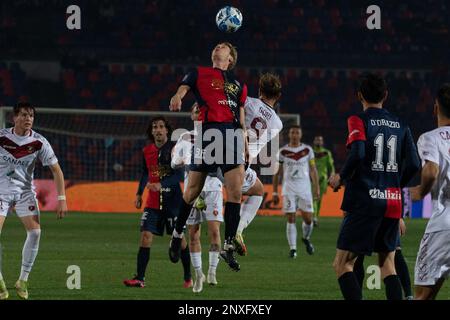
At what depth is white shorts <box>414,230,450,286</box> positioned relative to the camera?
7.27 meters

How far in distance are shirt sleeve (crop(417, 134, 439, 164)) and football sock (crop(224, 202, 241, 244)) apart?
10.3 feet

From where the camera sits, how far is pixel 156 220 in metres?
11.9

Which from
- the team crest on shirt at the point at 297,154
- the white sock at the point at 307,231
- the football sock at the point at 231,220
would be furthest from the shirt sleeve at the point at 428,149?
the team crest on shirt at the point at 297,154

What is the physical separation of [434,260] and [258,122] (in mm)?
3588

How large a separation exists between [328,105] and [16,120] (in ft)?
89.8

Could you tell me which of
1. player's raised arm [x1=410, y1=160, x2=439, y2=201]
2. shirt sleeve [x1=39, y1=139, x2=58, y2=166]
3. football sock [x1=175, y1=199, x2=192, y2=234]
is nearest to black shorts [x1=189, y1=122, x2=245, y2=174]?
football sock [x1=175, y1=199, x2=192, y2=234]

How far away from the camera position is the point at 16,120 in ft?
33.8

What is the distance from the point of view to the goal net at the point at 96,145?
3024cm

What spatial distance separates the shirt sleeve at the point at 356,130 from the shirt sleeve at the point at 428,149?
0.72m

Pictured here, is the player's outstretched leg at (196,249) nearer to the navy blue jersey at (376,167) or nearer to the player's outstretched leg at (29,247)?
the player's outstretched leg at (29,247)

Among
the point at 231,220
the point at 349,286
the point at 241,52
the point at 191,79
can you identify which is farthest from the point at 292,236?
the point at 241,52

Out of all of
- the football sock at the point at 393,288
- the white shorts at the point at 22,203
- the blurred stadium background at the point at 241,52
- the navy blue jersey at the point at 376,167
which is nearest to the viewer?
the navy blue jersey at the point at 376,167

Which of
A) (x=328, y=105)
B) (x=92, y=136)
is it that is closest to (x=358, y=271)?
(x=92, y=136)

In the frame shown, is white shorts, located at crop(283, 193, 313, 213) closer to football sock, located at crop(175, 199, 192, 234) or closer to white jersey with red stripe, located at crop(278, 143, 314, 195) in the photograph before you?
white jersey with red stripe, located at crop(278, 143, 314, 195)
